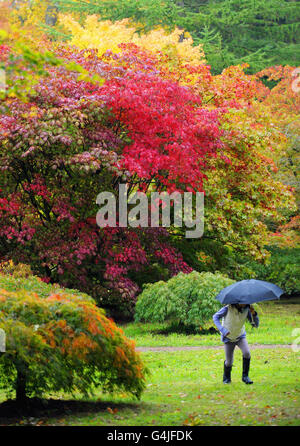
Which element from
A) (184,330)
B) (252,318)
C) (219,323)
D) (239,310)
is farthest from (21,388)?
(184,330)

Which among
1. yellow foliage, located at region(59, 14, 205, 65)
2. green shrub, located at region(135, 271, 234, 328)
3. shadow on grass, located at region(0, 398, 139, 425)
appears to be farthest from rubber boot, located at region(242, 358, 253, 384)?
yellow foliage, located at region(59, 14, 205, 65)

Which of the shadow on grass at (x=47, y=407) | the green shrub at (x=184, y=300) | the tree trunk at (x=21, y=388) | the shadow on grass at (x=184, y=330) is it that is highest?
the green shrub at (x=184, y=300)

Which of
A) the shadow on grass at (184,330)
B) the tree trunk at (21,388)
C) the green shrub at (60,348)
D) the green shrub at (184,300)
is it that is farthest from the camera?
the shadow on grass at (184,330)

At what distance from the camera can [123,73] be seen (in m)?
15.0

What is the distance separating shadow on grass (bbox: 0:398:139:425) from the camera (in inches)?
262

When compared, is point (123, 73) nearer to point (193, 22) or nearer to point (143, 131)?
point (143, 131)

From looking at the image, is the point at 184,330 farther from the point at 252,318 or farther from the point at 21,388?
the point at 21,388

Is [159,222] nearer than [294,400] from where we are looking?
No

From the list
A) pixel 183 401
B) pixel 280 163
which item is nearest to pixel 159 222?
pixel 280 163

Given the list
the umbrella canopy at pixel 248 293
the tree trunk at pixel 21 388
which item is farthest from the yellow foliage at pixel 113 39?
the tree trunk at pixel 21 388

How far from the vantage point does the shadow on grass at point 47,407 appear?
21.8 feet

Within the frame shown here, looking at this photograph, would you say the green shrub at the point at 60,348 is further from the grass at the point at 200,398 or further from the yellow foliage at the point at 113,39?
the yellow foliage at the point at 113,39

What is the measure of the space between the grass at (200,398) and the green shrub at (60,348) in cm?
31
